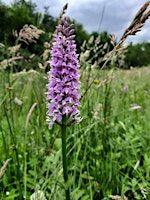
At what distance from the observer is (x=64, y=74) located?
1166mm

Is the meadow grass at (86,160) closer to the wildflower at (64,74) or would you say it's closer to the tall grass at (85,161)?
the tall grass at (85,161)

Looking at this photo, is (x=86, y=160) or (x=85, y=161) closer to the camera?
(x=85, y=161)

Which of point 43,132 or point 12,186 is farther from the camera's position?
point 43,132

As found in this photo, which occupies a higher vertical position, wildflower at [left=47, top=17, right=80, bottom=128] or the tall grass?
wildflower at [left=47, top=17, right=80, bottom=128]

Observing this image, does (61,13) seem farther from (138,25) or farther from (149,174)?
(149,174)

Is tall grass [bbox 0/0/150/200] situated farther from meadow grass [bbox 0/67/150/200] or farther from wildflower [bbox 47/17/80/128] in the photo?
wildflower [bbox 47/17/80/128]

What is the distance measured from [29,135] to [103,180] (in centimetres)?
100

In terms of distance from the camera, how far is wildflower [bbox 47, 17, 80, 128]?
1.16 m

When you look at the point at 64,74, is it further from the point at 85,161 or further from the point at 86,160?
the point at 86,160

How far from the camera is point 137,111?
3451 millimetres

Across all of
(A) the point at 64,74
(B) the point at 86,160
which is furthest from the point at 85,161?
(A) the point at 64,74

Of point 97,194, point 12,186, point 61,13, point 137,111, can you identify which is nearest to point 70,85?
point 61,13

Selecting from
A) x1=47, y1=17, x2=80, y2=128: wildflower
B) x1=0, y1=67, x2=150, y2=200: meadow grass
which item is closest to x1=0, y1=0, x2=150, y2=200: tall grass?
x1=0, y1=67, x2=150, y2=200: meadow grass

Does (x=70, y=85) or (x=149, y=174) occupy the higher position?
(x=70, y=85)
